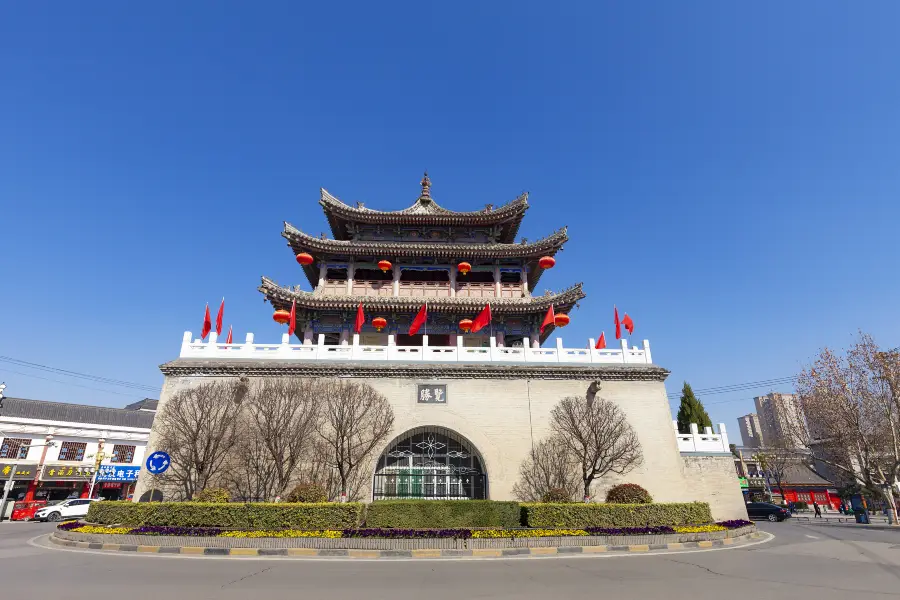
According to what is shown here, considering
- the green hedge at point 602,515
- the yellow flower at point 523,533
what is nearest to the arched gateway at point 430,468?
the green hedge at point 602,515

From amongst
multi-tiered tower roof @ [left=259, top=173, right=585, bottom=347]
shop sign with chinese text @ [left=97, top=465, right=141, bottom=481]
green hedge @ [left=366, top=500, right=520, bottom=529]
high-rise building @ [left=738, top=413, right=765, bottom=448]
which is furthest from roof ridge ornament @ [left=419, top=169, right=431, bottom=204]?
high-rise building @ [left=738, top=413, right=765, bottom=448]

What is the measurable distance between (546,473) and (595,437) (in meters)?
2.37

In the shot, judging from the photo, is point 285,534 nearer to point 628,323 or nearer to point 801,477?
point 628,323

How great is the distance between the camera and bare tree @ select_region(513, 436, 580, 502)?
17.7 meters

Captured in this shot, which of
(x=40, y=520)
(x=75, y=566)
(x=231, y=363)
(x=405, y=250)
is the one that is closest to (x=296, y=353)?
(x=231, y=363)

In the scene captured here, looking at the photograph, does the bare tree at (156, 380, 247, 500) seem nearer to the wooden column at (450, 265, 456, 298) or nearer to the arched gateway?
the arched gateway

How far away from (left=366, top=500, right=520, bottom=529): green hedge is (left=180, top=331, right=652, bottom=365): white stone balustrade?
691 cm

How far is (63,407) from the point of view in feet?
121

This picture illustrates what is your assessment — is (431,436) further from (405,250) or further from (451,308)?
(405,250)

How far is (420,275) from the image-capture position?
87.0 feet

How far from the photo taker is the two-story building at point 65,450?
101ft

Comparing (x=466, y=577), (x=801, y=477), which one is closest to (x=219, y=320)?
(x=466, y=577)

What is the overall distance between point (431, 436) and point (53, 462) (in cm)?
3067

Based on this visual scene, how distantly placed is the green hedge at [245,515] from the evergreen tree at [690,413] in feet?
97.5
